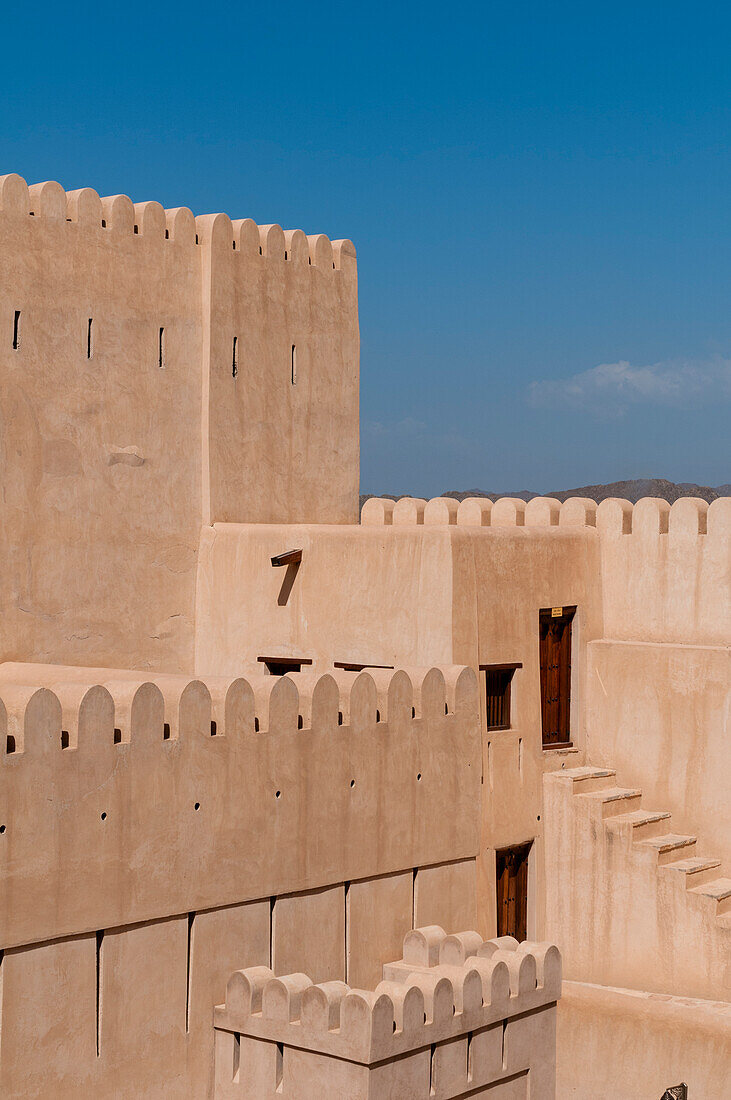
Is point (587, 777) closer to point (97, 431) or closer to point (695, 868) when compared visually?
point (695, 868)

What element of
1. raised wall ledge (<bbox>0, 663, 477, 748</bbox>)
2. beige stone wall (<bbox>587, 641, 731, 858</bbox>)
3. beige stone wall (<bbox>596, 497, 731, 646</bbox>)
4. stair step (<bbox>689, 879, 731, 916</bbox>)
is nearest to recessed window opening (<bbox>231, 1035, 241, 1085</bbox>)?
raised wall ledge (<bbox>0, 663, 477, 748</bbox>)

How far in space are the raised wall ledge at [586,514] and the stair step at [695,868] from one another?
3298 millimetres

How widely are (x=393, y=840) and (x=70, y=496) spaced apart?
4730 mm

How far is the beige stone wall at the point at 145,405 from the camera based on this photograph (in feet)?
48.9

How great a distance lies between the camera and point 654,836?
621 inches

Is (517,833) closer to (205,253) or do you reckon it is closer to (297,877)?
(297,877)

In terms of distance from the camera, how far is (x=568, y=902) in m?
15.9

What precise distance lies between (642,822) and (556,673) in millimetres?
1860

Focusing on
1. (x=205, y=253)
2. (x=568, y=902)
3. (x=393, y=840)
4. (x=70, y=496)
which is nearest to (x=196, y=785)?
(x=393, y=840)

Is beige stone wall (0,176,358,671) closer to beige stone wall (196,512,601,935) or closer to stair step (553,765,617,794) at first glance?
beige stone wall (196,512,601,935)

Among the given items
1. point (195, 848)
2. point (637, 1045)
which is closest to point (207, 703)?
point (195, 848)

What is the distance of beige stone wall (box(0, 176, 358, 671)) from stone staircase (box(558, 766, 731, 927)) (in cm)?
440

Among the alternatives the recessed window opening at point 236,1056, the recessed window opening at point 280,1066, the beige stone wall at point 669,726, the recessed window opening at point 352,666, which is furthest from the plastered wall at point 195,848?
the beige stone wall at point 669,726

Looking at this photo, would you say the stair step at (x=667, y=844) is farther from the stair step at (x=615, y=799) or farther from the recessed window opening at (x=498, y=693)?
the recessed window opening at (x=498, y=693)
